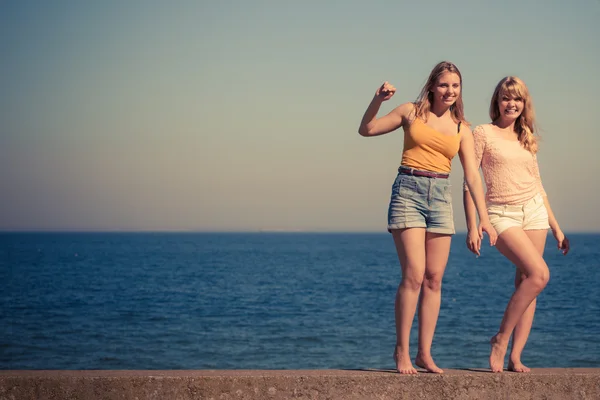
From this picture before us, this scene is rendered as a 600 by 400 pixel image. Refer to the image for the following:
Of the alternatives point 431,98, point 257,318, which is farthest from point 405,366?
point 257,318

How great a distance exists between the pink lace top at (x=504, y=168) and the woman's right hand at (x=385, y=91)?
93cm

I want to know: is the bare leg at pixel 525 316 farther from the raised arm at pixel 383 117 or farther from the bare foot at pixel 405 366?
the raised arm at pixel 383 117

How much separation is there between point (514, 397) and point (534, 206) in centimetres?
141

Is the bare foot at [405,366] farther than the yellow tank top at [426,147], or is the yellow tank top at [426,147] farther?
the yellow tank top at [426,147]

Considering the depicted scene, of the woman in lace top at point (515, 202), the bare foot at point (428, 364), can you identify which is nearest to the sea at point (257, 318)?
the woman in lace top at point (515, 202)

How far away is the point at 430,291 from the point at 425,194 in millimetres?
704

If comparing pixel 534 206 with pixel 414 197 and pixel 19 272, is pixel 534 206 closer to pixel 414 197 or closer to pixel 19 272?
pixel 414 197

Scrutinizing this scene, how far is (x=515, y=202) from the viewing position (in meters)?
5.99

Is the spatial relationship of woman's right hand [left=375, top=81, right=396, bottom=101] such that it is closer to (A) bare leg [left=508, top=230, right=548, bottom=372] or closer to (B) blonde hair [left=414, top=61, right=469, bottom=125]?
(B) blonde hair [left=414, top=61, right=469, bottom=125]

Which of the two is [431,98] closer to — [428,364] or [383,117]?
[383,117]

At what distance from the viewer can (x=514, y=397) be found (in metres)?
5.44

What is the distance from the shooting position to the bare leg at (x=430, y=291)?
5746mm

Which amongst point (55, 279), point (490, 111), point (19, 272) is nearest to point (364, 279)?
point (55, 279)

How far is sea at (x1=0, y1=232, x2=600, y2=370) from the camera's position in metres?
31.8
